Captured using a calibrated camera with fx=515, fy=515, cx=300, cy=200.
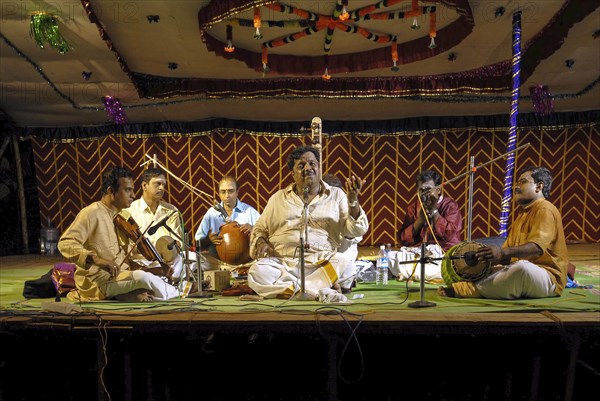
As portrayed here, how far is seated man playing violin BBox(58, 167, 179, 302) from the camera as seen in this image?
400cm

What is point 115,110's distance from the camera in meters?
8.50

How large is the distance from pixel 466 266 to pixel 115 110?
656 centimetres

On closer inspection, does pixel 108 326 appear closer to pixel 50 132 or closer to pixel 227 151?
pixel 227 151

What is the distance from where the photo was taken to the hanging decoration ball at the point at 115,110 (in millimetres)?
8242

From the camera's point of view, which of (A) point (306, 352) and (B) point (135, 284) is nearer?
(A) point (306, 352)

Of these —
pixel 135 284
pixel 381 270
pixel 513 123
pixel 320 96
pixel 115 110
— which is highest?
pixel 320 96

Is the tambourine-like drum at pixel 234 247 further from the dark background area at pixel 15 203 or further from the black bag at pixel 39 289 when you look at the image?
the dark background area at pixel 15 203

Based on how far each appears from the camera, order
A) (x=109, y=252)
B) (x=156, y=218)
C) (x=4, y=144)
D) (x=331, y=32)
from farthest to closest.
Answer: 1. (x=4, y=144)
2. (x=331, y=32)
3. (x=156, y=218)
4. (x=109, y=252)

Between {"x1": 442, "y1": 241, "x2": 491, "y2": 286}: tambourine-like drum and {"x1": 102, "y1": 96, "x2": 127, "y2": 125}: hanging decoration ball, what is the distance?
20.3ft

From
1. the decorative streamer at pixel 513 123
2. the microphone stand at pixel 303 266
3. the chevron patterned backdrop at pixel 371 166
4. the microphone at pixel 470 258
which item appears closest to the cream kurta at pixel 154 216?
the microphone stand at pixel 303 266

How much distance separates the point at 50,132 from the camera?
31.3ft

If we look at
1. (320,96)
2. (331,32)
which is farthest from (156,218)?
(320,96)

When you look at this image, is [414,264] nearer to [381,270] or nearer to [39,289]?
[381,270]

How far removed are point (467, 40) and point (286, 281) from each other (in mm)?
4030
